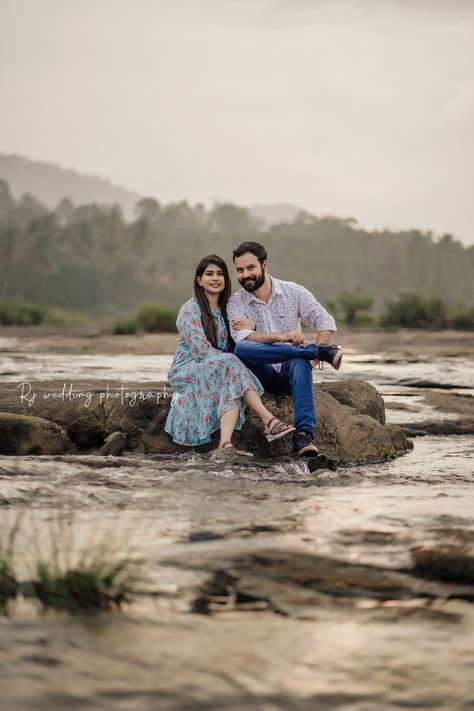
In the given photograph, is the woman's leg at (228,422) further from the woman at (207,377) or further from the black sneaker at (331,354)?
the black sneaker at (331,354)

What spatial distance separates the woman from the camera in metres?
5.96

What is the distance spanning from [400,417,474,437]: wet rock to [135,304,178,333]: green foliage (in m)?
17.4

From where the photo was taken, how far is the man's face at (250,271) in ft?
20.1

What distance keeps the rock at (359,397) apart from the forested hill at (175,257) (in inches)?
1507

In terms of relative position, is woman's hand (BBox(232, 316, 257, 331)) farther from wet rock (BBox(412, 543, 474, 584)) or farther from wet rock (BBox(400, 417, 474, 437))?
wet rock (BBox(412, 543, 474, 584))

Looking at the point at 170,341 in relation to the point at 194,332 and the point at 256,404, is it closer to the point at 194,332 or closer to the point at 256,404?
the point at 194,332

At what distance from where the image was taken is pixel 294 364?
6008 millimetres


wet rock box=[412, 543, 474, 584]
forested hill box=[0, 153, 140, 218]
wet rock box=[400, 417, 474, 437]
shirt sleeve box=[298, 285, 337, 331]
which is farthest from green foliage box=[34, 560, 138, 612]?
forested hill box=[0, 153, 140, 218]

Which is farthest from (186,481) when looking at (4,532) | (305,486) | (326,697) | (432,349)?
(432,349)

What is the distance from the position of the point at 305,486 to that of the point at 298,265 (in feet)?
174

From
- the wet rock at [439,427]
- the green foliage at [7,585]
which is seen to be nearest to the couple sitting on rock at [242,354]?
the wet rock at [439,427]

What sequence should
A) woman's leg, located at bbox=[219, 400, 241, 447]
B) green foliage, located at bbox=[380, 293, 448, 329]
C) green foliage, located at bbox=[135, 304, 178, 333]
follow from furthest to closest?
green foliage, located at bbox=[380, 293, 448, 329], green foliage, located at bbox=[135, 304, 178, 333], woman's leg, located at bbox=[219, 400, 241, 447]

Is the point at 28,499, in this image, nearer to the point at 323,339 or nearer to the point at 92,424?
the point at 92,424

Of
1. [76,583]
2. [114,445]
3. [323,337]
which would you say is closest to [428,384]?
[323,337]
